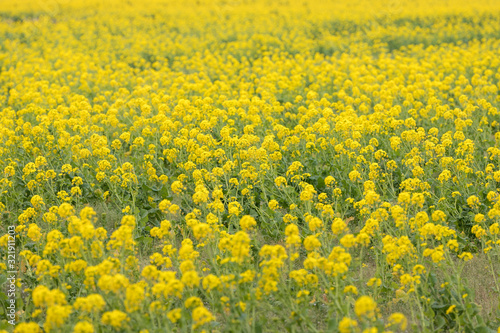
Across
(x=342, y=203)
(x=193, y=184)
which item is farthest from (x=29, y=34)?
(x=342, y=203)

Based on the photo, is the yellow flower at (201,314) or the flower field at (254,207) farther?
the flower field at (254,207)

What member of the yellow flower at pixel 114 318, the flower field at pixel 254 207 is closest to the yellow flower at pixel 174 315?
the flower field at pixel 254 207

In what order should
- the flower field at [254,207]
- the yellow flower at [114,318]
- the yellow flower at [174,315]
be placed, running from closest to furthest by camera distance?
the yellow flower at [114,318], the yellow flower at [174,315], the flower field at [254,207]

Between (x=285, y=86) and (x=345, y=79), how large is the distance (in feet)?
6.22

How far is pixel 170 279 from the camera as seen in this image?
13.7ft

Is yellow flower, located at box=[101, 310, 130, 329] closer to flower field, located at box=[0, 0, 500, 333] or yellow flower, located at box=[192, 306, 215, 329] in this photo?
flower field, located at box=[0, 0, 500, 333]

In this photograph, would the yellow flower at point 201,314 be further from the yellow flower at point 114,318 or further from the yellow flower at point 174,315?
the yellow flower at point 114,318

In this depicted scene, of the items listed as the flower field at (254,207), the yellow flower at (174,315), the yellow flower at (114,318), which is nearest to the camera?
the yellow flower at (114,318)

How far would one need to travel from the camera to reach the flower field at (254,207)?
14.9 feet

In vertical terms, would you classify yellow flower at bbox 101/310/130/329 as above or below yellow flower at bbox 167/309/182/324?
above

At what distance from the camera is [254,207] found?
6.77m

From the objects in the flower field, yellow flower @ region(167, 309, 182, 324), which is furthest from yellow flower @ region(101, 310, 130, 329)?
yellow flower @ region(167, 309, 182, 324)

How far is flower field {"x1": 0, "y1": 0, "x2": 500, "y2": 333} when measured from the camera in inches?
179

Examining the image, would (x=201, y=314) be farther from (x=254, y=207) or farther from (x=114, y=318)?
(x=254, y=207)
